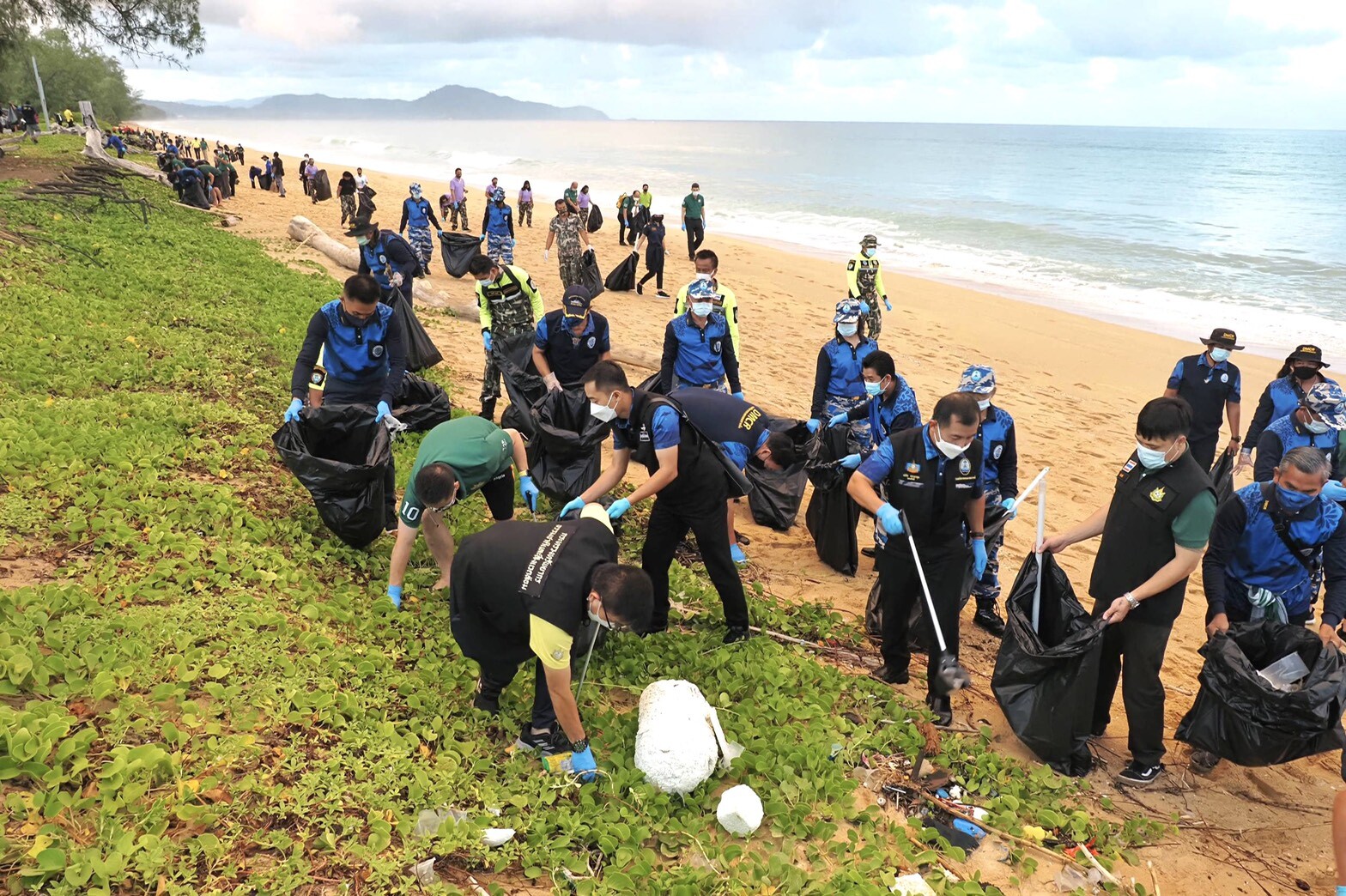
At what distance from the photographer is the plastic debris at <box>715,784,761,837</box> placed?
135 inches

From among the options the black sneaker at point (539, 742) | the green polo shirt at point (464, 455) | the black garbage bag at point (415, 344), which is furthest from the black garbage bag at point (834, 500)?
the black garbage bag at point (415, 344)

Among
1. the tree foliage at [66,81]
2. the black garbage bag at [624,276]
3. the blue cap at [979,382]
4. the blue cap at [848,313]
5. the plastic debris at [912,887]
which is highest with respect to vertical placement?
the tree foliage at [66,81]

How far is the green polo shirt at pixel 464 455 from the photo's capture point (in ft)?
14.4

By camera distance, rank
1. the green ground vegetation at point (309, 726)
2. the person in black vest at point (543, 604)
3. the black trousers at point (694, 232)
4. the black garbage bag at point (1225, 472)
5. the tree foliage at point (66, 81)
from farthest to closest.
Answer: the tree foliage at point (66, 81) < the black trousers at point (694, 232) < the black garbage bag at point (1225, 472) < the person in black vest at point (543, 604) < the green ground vegetation at point (309, 726)

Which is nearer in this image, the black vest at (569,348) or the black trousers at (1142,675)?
the black trousers at (1142,675)

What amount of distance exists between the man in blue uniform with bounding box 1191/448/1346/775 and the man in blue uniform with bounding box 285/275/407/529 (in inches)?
182

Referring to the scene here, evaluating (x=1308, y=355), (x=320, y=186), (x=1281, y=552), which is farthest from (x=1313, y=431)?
(x=320, y=186)

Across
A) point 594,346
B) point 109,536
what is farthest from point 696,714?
point 594,346

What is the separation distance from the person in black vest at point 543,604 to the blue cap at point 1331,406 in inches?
182

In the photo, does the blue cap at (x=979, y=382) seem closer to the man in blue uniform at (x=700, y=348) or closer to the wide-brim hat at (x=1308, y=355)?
the man in blue uniform at (x=700, y=348)

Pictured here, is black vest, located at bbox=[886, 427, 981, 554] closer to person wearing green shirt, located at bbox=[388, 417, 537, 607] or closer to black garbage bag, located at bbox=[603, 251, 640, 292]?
person wearing green shirt, located at bbox=[388, 417, 537, 607]

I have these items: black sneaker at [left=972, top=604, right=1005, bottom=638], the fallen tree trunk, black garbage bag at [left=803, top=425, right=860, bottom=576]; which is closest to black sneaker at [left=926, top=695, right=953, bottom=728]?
black sneaker at [left=972, top=604, right=1005, bottom=638]

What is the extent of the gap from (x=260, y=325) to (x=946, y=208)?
36.8 meters

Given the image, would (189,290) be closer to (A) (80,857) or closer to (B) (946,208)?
(A) (80,857)
